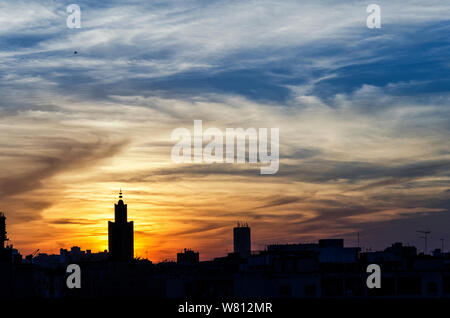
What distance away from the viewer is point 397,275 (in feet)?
538

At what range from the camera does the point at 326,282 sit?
162750mm
